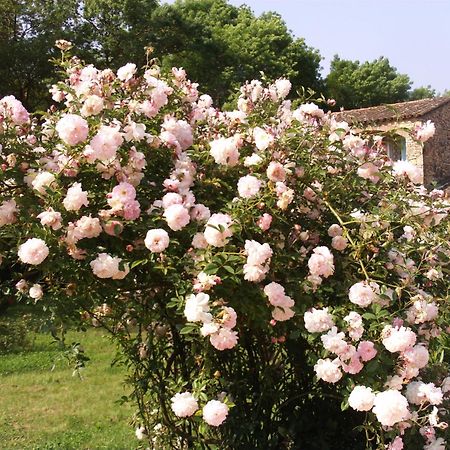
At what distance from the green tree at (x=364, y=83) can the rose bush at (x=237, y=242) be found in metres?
30.1

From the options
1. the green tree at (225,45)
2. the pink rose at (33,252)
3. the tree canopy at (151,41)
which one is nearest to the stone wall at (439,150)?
the green tree at (225,45)

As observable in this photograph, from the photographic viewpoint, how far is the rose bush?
208cm

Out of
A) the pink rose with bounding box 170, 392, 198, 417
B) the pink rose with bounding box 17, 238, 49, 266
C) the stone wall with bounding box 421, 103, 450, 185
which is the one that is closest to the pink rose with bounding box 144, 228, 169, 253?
the pink rose with bounding box 17, 238, 49, 266

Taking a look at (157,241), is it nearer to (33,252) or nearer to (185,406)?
(33,252)

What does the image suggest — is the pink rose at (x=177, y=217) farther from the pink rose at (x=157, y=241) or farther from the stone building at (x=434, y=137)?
the stone building at (x=434, y=137)

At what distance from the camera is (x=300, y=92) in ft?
9.43

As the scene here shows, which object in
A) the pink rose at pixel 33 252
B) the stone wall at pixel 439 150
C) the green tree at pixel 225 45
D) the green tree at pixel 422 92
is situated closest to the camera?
the pink rose at pixel 33 252

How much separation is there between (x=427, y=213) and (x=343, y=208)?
29 cm

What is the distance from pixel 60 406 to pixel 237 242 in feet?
12.1

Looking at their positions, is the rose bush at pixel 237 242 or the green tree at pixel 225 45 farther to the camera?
the green tree at pixel 225 45

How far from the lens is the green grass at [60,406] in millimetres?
4547

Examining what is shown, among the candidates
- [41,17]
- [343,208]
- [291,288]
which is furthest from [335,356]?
[41,17]

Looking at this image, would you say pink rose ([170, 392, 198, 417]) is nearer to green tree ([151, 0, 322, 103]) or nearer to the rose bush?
the rose bush

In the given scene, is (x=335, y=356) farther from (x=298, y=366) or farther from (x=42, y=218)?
(x=42, y=218)
